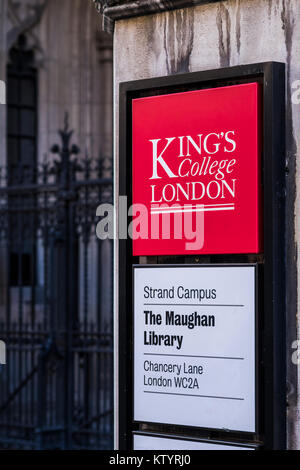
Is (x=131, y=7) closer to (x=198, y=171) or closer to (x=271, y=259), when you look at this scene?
(x=198, y=171)

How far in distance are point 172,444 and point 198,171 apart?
0.92 meters

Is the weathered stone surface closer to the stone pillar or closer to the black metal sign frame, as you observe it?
the stone pillar

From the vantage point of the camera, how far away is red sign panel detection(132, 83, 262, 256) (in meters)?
3.43

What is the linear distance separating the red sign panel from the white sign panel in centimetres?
11

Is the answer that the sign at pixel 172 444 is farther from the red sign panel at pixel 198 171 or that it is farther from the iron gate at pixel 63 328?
the iron gate at pixel 63 328

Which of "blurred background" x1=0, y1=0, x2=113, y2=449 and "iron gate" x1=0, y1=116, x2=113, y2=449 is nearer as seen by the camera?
"iron gate" x1=0, y1=116, x2=113, y2=449

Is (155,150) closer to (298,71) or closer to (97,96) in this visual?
(298,71)

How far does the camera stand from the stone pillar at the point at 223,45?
3.39m

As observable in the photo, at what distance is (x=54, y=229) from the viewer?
10.6 m

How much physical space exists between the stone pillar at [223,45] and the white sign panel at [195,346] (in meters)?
0.14

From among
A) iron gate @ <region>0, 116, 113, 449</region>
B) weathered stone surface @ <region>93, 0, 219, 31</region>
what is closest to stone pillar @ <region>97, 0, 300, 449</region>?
weathered stone surface @ <region>93, 0, 219, 31</region>

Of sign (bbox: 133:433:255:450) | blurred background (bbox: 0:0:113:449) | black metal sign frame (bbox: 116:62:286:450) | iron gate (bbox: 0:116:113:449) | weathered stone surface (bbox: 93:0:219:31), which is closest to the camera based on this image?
black metal sign frame (bbox: 116:62:286:450)

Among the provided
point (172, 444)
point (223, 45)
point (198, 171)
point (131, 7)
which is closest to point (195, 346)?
point (172, 444)
